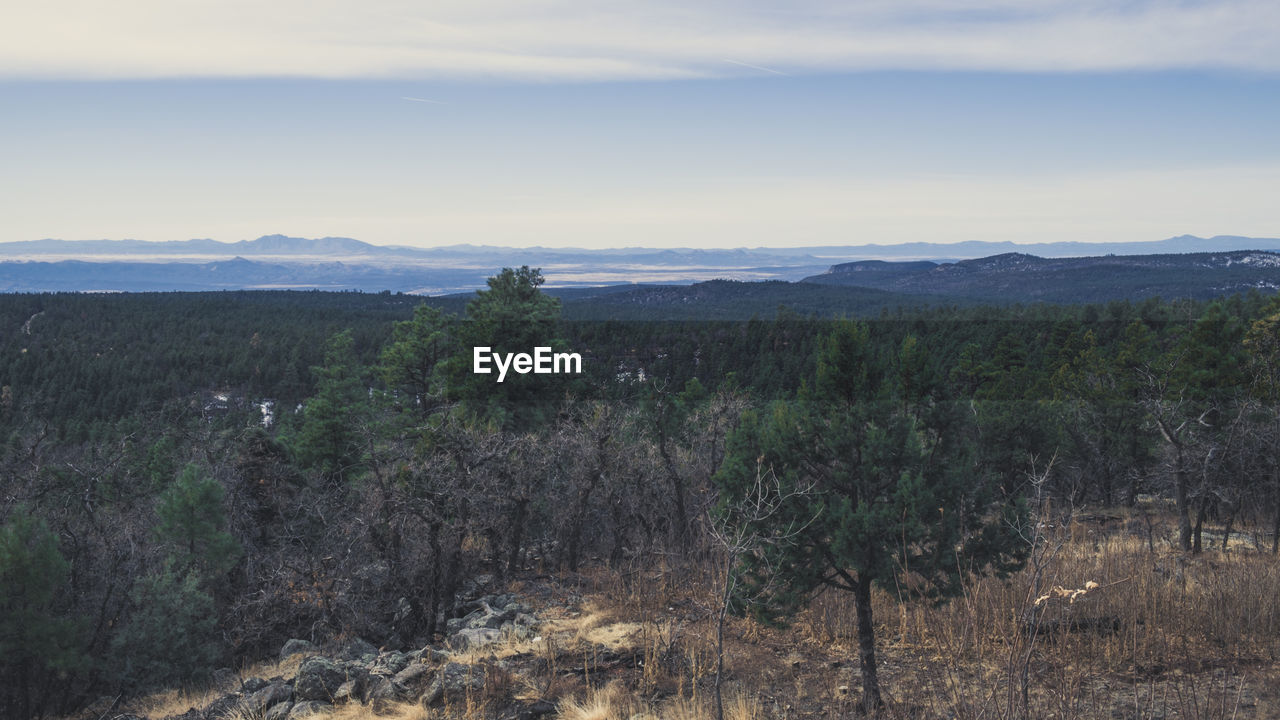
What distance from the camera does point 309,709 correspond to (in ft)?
30.9

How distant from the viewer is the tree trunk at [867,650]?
825 centimetres

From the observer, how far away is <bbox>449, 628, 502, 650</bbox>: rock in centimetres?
1192

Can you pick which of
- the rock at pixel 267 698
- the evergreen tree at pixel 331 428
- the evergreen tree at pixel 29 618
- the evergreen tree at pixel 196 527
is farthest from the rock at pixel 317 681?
the evergreen tree at pixel 331 428

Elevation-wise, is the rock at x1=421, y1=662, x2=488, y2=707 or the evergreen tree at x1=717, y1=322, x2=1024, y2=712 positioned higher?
the evergreen tree at x1=717, y1=322, x2=1024, y2=712

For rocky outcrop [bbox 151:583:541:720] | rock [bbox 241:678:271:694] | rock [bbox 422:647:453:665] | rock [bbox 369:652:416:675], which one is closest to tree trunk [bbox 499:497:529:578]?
rocky outcrop [bbox 151:583:541:720]

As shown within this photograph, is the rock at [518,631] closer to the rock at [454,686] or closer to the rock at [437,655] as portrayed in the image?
the rock at [437,655]

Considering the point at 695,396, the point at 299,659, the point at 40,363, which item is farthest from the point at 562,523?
the point at 40,363

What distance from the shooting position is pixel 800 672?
396 inches

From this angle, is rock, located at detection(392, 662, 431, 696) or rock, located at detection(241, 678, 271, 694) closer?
rock, located at detection(392, 662, 431, 696)

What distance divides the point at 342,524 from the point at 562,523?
5688 mm

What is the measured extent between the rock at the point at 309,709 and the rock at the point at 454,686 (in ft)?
4.25

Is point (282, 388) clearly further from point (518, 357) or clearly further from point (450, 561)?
point (450, 561)

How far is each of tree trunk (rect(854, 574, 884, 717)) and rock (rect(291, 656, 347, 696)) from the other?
669cm

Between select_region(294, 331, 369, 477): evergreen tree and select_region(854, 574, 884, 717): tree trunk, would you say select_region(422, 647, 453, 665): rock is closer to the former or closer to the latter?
select_region(854, 574, 884, 717): tree trunk
